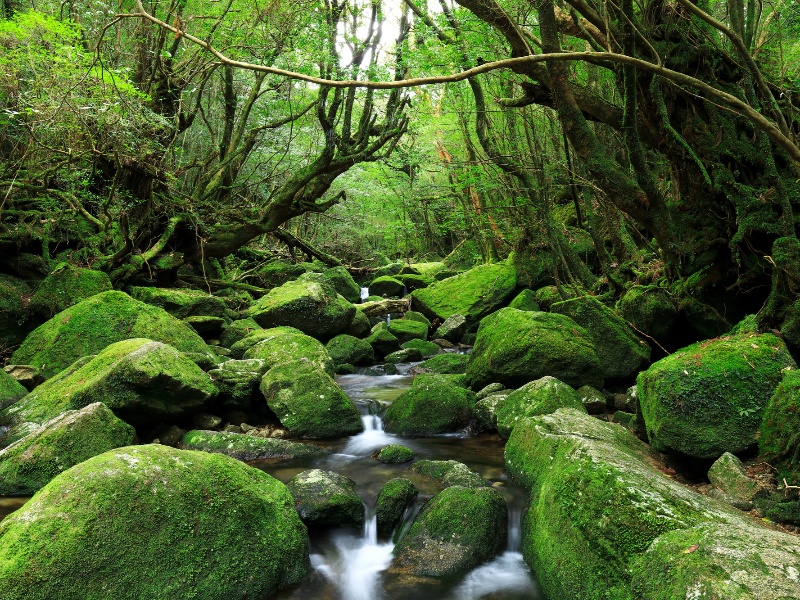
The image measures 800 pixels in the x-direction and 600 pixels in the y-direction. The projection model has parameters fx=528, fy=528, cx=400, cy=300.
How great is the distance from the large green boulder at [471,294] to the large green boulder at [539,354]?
5505 millimetres

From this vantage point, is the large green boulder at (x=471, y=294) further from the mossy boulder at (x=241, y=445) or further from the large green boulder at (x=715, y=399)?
the large green boulder at (x=715, y=399)

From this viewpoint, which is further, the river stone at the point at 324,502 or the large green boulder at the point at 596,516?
the river stone at the point at 324,502

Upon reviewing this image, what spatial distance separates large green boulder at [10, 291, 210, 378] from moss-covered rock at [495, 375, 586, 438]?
494cm

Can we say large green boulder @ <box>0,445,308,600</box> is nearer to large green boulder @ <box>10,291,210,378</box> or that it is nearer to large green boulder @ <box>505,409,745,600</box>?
large green boulder @ <box>505,409,745,600</box>

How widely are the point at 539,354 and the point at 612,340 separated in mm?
1294

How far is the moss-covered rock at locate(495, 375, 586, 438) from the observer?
619cm

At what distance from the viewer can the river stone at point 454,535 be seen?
404 cm

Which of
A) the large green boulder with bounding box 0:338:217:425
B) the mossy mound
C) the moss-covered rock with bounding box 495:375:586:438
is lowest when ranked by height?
the moss-covered rock with bounding box 495:375:586:438

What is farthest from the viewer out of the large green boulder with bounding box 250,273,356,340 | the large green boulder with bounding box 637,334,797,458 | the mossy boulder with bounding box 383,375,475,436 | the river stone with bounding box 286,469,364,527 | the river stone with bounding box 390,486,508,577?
the large green boulder with bounding box 250,273,356,340

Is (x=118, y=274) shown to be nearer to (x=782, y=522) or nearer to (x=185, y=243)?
(x=185, y=243)

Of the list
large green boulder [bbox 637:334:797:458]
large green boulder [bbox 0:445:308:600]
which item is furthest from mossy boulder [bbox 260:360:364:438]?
large green boulder [bbox 637:334:797:458]

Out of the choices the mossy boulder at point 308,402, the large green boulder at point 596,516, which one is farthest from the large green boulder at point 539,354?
the large green boulder at point 596,516

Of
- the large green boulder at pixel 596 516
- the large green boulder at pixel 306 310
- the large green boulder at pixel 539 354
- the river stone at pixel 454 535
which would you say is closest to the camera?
the large green boulder at pixel 596 516

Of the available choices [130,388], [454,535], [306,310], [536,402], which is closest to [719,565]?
[454,535]
